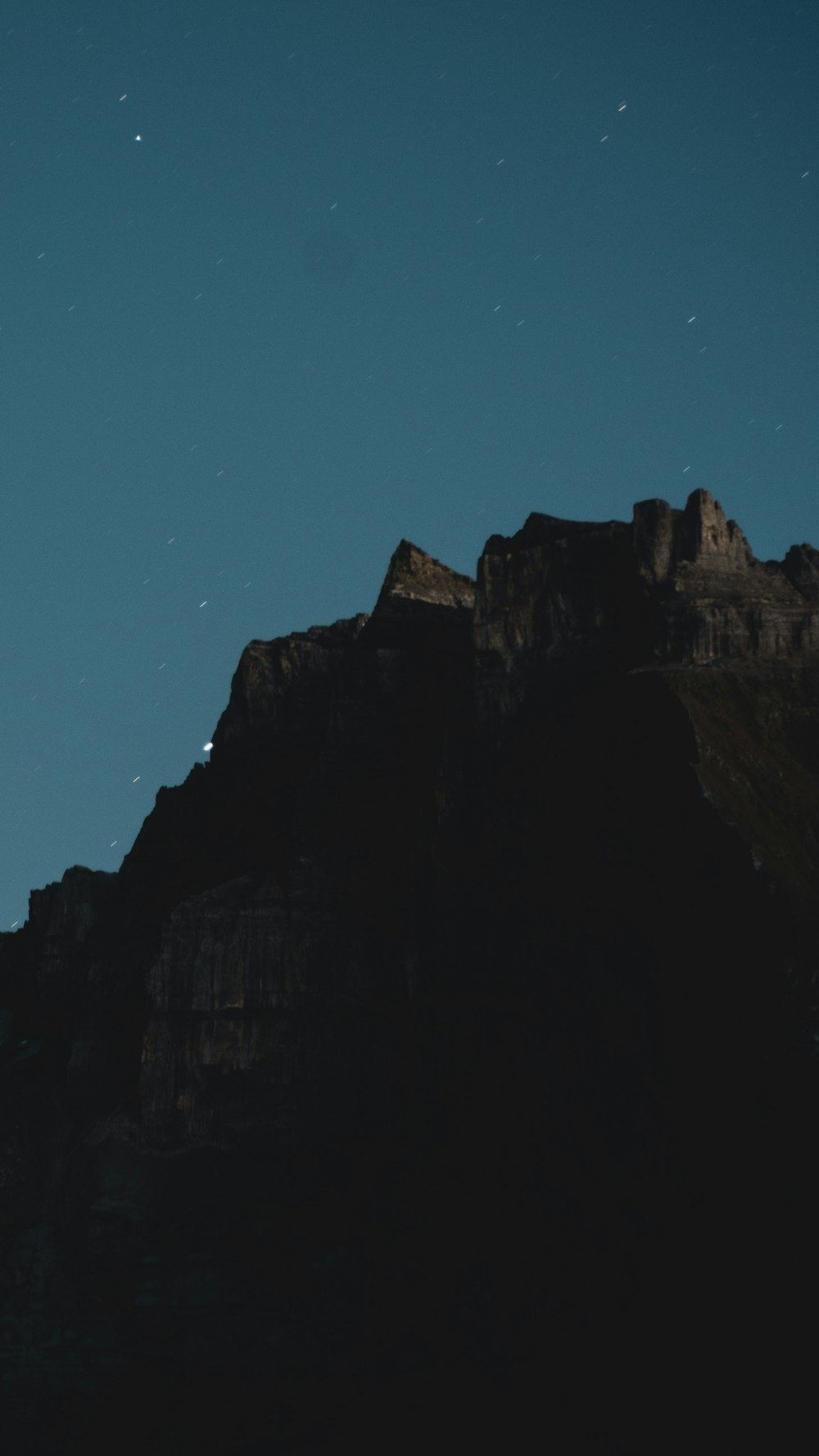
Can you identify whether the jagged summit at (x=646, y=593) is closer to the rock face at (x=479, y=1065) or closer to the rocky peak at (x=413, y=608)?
the rock face at (x=479, y=1065)

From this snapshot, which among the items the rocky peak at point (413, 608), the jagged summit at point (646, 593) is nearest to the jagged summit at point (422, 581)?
the rocky peak at point (413, 608)

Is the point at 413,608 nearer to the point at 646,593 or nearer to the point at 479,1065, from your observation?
the point at 646,593

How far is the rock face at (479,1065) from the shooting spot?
79.2 metres

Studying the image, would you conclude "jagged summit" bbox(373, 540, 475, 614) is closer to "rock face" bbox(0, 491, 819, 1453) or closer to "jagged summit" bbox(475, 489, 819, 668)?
"rock face" bbox(0, 491, 819, 1453)

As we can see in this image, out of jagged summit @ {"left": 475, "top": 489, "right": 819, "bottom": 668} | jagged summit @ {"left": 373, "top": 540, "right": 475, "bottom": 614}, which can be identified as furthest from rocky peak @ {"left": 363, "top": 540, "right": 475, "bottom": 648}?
jagged summit @ {"left": 475, "top": 489, "right": 819, "bottom": 668}

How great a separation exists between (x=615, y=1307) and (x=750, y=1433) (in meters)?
11.0

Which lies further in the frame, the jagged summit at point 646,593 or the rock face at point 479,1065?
the jagged summit at point 646,593

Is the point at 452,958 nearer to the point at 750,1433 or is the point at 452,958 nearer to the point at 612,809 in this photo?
the point at 612,809

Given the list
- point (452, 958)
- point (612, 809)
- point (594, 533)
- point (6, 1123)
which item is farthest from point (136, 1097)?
point (594, 533)

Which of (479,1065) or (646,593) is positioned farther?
(646,593)

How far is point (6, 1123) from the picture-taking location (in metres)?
117

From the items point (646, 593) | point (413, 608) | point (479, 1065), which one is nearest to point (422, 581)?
point (413, 608)

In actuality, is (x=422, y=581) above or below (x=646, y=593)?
above

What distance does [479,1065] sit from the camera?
9644cm
